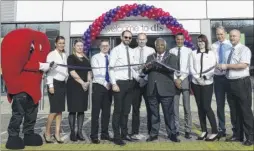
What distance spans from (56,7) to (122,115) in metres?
12.6

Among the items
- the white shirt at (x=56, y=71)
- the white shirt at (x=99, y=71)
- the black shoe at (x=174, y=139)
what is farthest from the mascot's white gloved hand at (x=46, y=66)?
the black shoe at (x=174, y=139)

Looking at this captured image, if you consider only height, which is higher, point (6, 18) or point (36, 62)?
point (6, 18)

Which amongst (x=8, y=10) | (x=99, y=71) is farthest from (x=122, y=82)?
(x=8, y=10)

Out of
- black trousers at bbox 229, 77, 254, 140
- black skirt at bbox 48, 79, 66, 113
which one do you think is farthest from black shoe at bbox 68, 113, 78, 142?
black trousers at bbox 229, 77, 254, 140

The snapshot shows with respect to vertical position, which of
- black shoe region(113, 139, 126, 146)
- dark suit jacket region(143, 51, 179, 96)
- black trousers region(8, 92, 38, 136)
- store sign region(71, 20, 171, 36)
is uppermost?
store sign region(71, 20, 171, 36)

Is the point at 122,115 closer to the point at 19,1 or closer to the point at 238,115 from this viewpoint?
the point at 238,115

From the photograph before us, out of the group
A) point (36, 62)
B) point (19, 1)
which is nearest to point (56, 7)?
point (19, 1)

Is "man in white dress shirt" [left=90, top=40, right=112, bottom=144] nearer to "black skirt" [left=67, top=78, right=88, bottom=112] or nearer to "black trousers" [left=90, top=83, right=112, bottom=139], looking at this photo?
"black trousers" [left=90, top=83, right=112, bottom=139]

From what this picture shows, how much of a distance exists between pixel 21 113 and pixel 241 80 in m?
3.90

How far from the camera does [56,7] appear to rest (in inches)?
705

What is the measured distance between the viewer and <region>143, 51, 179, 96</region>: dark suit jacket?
6.45 metres

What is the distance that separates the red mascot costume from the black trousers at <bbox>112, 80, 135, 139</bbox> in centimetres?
134

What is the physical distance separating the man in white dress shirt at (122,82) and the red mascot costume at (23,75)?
1.18 m

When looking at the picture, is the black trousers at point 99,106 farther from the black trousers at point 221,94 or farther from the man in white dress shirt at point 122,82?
the black trousers at point 221,94
